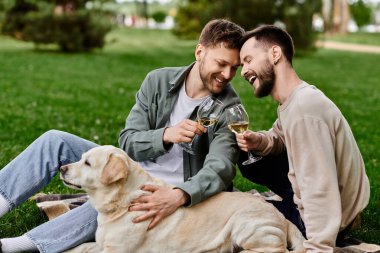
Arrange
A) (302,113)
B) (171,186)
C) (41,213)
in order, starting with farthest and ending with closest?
(41,213), (171,186), (302,113)

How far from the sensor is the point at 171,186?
4402 millimetres

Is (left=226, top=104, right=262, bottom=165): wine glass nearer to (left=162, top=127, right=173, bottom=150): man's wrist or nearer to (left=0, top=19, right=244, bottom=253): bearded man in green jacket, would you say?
(left=0, top=19, right=244, bottom=253): bearded man in green jacket

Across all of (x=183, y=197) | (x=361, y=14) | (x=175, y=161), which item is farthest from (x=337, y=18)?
(x=183, y=197)

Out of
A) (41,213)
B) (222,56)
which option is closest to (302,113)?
(222,56)

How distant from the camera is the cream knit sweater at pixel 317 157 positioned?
3990mm

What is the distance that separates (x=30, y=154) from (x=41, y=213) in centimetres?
92

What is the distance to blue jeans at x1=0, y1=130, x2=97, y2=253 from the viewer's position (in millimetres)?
4508

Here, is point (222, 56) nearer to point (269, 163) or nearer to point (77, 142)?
point (269, 163)

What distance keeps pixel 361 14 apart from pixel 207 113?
47.1m

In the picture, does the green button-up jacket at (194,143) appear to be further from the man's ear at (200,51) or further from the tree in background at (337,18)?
the tree in background at (337,18)

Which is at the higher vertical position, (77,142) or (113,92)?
(77,142)

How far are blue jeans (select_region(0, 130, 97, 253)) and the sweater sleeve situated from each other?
4.99ft

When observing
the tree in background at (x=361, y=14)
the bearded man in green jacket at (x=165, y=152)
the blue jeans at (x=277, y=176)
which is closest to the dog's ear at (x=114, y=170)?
the bearded man in green jacket at (x=165, y=152)

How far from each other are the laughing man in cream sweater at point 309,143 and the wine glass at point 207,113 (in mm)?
242
